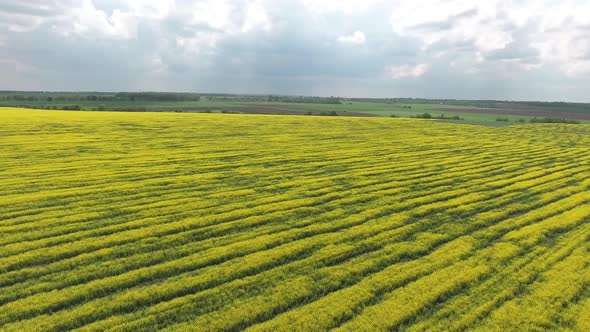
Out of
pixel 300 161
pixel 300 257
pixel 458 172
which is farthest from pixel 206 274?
pixel 458 172

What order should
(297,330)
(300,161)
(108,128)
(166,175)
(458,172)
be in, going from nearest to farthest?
(297,330) < (166,175) < (458,172) < (300,161) < (108,128)

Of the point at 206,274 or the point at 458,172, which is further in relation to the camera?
the point at 458,172

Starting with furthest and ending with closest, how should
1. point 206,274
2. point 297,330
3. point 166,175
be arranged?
point 166,175 → point 206,274 → point 297,330

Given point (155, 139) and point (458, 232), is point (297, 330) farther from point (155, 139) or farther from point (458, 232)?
point (155, 139)

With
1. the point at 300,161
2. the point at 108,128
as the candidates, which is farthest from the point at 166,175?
the point at 108,128

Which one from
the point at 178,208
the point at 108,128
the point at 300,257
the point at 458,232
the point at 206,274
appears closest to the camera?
the point at 206,274

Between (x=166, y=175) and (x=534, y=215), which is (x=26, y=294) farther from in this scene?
(x=534, y=215)
